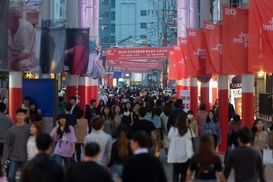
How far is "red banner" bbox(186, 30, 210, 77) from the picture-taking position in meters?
28.4

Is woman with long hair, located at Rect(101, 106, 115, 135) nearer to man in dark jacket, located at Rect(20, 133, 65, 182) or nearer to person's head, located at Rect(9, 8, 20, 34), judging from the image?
person's head, located at Rect(9, 8, 20, 34)

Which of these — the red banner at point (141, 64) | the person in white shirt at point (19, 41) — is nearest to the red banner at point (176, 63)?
the red banner at point (141, 64)

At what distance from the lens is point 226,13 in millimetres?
19828

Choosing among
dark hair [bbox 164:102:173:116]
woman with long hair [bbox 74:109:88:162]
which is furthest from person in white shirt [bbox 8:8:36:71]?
dark hair [bbox 164:102:173:116]

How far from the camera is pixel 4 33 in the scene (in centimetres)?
1841

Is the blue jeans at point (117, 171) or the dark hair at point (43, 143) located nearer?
the dark hair at point (43, 143)

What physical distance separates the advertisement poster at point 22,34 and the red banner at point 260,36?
5479 mm

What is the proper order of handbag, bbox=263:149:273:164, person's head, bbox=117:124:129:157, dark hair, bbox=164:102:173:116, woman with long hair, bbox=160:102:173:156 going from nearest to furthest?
1. person's head, bbox=117:124:129:157
2. handbag, bbox=263:149:273:164
3. woman with long hair, bbox=160:102:173:156
4. dark hair, bbox=164:102:173:116

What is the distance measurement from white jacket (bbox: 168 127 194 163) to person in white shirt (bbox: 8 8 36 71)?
7.31m

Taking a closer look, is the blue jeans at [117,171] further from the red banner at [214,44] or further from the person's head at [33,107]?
the red banner at [214,44]

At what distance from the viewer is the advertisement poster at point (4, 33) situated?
18281mm

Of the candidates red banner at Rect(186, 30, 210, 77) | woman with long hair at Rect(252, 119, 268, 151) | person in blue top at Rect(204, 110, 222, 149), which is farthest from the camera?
red banner at Rect(186, 30, 210, 77)

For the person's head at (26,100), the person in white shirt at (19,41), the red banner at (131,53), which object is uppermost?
the red banner at (131,53)

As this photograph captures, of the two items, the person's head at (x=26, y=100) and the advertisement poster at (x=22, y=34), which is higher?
the advertisement poster at (x=22, y=34)
